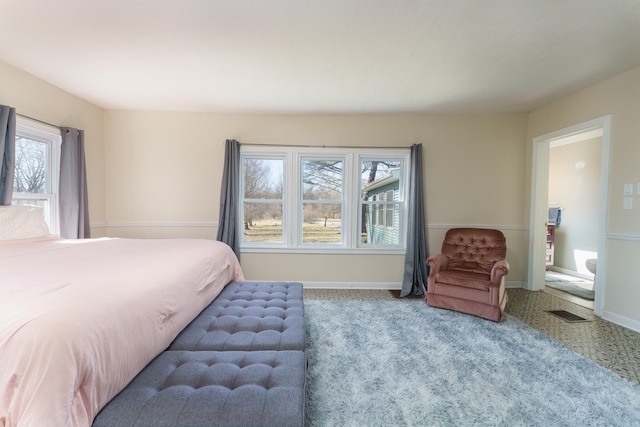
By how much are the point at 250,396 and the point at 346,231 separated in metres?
3.00

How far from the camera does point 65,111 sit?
125 inches

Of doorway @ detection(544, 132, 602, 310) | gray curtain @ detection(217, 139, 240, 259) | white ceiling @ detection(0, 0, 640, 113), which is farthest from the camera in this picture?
doorway @ detection(544, 132, 602, 310)

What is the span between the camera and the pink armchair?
2744mm

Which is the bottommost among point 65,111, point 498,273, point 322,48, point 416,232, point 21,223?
point 498,273

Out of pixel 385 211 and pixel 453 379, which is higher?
pixel 385 211

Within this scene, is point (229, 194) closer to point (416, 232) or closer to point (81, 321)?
point (416, 232)

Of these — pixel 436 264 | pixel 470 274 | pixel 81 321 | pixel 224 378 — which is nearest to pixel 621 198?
pixel 470 274

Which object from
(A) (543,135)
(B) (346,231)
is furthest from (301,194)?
(A) (543,135)

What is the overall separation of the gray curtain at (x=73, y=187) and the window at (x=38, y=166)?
0.26ft

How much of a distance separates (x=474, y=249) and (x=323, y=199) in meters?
2.09

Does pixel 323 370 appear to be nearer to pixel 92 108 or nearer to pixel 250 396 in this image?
pixel 250 396

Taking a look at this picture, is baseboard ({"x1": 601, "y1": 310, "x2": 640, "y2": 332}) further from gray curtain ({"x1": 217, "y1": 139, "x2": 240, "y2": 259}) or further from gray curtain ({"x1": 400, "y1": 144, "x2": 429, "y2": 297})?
gray curtain ({"x1": 217, "y1": 139, "x2": 240, "y2": 259})

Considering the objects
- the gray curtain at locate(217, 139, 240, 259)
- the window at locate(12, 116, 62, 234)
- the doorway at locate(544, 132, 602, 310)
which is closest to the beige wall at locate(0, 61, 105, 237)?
the window at locate(12, 116, 62, 234)

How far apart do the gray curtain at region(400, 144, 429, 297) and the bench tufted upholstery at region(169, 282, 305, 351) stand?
80.6 inches
